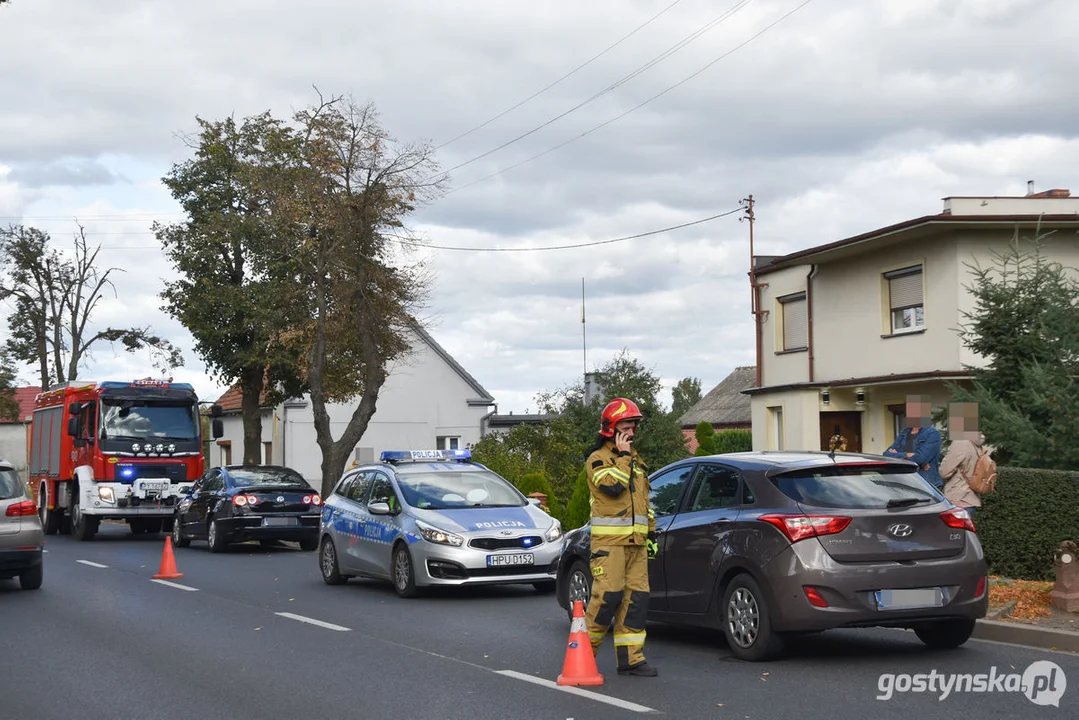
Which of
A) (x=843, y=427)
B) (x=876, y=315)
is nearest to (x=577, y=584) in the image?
(x=876, y=315)

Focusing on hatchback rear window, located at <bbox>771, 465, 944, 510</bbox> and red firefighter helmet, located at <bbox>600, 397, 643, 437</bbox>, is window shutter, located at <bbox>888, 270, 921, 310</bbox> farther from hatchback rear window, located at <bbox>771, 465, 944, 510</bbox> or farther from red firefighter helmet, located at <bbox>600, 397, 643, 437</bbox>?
red firefighter helmet, located at <bbox>600, 397, 643, 437</bbox>

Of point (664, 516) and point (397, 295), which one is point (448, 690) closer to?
point (664, 516)

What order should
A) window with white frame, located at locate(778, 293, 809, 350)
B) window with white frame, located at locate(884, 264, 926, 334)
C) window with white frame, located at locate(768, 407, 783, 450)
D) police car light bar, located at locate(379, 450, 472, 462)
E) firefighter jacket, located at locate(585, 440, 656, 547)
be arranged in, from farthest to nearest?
window with white frame, located at locate(768, 407, 783, 450) < window with white frame, located at locate(778, 293, 809, 350) < window with white frame, located at locate(884, 264, 926, 334) < police car light bar, located at locate(379, 450, 472, 462) < firefighter jacket, located at locate(585, 440, 656, 547)

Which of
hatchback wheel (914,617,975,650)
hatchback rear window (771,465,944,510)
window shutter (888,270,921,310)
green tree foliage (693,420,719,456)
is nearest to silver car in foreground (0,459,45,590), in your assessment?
hatchback rear window (771,465,944,510)

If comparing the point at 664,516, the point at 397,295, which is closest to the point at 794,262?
the point at 397,295

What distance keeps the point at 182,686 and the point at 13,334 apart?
156 ft

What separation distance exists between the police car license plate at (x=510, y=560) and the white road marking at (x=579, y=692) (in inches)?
201

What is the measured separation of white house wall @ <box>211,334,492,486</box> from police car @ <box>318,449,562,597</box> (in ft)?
121

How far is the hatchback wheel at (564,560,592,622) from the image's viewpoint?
11281mm

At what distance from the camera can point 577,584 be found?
451 inches

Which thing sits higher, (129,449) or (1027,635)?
(129,449)

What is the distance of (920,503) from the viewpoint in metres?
9.48

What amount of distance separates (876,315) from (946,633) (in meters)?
18.3

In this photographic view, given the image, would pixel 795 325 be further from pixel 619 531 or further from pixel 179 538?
pixel 619 531
